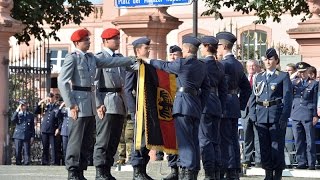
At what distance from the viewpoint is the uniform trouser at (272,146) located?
1755 centimetres

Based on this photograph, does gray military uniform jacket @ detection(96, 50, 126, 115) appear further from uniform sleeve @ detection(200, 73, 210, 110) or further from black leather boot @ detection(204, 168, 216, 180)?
black leather boot @ detection(204, 168, 216, 180)

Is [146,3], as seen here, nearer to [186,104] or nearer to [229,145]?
[229,145]

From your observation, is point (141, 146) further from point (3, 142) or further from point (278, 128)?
point (3, 142)

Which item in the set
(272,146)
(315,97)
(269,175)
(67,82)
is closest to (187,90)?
(67,82)

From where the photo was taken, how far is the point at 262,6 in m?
29.7

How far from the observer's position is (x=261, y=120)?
17.8 metres

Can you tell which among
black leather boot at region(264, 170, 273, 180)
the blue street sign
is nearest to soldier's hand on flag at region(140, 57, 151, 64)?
black leather boot at region(264, 170, 273, 180)

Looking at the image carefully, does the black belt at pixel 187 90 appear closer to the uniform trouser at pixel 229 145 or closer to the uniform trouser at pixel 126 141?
the uniform trouser at pixel 229 145

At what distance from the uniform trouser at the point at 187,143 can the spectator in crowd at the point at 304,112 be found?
21.1 feet

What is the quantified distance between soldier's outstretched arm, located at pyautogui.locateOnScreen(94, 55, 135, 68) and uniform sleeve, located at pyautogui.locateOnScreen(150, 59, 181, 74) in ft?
1.21

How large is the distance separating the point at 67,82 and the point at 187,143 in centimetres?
172

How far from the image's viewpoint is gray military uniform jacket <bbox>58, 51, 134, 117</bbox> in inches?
617

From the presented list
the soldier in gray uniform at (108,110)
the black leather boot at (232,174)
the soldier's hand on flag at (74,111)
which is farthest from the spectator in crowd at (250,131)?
the soldier's hand on flag at (74,111)

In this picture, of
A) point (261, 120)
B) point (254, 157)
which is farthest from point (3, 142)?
point (261, 120)
